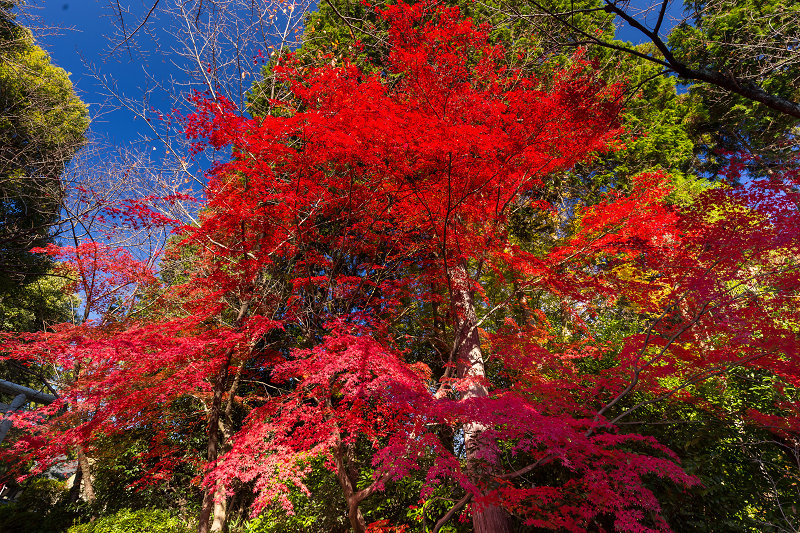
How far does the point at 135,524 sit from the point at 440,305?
8.44 meters

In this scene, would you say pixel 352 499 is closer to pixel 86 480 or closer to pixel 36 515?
pixel 36 515

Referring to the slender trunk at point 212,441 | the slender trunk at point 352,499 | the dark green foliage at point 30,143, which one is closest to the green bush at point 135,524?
the slender trunk at point 212,441

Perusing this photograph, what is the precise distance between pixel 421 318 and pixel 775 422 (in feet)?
22.2

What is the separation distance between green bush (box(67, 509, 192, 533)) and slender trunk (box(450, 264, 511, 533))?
22.6 ft

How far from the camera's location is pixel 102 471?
10.0 metres

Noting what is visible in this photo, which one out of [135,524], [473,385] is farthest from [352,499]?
[135,524]

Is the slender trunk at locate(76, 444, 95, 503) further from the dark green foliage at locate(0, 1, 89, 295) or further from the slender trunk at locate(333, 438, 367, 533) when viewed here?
the slender trunk at locate(333, 438, 367, 533)

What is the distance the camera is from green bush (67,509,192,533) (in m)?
7.54

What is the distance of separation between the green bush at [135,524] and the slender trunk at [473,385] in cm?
689

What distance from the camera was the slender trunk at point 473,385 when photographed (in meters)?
4.39

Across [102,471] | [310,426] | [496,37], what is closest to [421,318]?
[310,426]

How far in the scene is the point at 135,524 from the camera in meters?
7.73

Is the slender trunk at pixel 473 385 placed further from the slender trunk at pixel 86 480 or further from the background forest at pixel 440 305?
the slender trunk at pixel 86 480

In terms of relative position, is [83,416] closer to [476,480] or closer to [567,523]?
[476,480]
